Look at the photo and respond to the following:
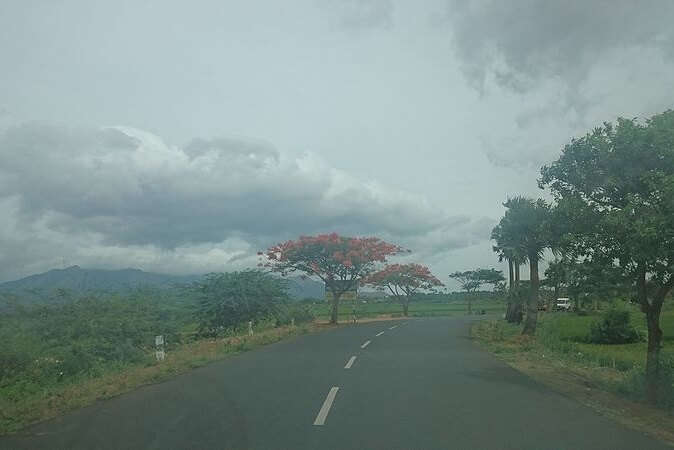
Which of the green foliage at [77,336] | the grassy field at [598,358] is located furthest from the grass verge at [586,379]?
the green foliage at [77,336]

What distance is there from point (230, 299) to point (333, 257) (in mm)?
10979

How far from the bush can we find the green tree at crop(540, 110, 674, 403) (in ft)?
52.6

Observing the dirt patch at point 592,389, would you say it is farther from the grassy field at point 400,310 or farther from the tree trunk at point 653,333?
the grassy field at point 400,310

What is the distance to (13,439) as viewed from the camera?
7.95 metres

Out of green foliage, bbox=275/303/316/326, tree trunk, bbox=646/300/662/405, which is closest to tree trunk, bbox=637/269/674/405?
tree trunk, bbox=646/300/662/405

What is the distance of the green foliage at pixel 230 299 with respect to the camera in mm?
32156

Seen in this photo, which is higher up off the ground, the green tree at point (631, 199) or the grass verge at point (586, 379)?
the green tree at point (631, 199)

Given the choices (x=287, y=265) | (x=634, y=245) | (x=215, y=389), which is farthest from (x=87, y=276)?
(x=634, y=245)

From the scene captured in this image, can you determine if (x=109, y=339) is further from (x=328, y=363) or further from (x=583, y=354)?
(x=583, y=354)

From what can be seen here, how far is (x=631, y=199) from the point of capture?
10.9m

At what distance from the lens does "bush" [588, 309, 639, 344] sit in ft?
91.2

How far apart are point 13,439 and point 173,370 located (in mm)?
7798

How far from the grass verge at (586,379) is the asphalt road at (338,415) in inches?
21.1

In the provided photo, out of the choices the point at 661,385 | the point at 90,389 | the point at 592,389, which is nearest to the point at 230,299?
the point at 90,389
